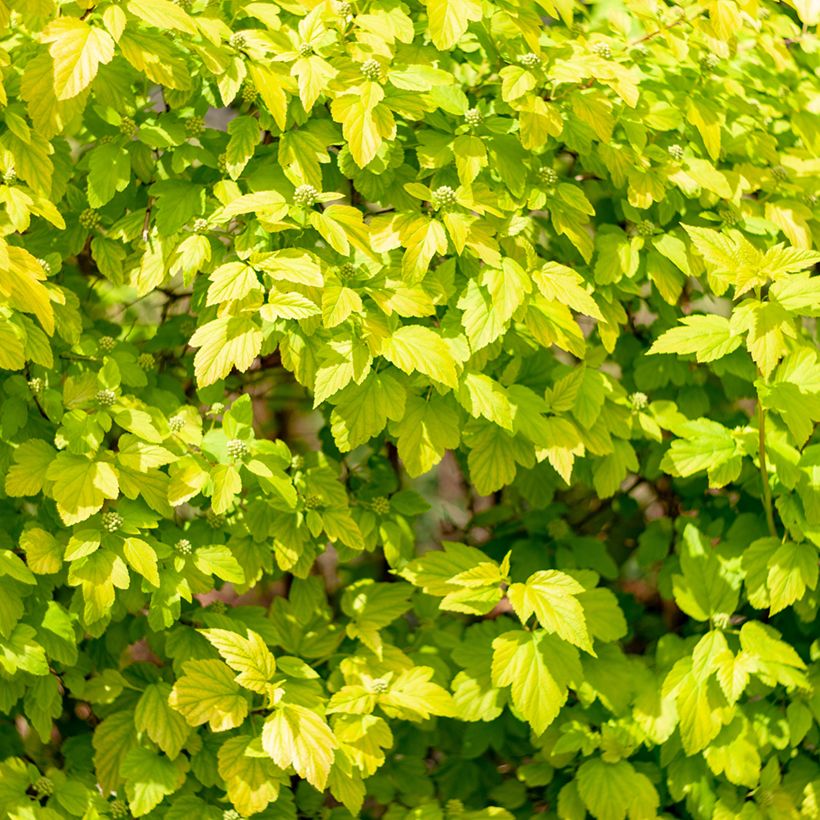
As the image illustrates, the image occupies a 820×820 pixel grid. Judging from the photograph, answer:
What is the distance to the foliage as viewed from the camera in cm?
225

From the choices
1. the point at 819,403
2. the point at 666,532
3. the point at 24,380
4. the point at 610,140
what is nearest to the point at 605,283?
the point at 610,140

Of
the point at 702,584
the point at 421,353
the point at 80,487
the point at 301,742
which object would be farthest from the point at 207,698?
the point at 702,584

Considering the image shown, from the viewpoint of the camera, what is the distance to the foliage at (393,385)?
225cm

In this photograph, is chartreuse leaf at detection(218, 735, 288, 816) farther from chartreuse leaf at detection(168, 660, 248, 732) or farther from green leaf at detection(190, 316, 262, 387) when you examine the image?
green leaf at detection(190, 316, 262, 387)

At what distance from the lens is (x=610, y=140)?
2531mm

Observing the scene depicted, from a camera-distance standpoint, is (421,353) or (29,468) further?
(29,468)

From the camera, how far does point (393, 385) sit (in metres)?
2.31

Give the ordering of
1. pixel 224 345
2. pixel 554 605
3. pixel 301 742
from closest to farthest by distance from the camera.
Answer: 1. pixel 224 345
2. pixel 301 742
3. pixel 554 605

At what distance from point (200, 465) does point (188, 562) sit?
22 centimetres

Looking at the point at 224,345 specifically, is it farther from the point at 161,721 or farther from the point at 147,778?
the point at 147,778

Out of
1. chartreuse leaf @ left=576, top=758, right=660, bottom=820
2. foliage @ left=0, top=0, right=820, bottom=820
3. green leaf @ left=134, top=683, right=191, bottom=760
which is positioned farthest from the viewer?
chartreuse leaf @ left=576, top=758, right=660, bottom=820

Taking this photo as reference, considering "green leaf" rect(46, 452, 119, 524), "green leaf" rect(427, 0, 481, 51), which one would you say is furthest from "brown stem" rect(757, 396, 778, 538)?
"green leaf" rect(46, 452, 119, 524)

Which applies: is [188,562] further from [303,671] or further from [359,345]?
[359,345]

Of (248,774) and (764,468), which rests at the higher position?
(764,468)
